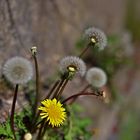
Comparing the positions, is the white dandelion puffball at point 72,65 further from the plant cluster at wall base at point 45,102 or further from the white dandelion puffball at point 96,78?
the white dandelion puffball at point 96,78

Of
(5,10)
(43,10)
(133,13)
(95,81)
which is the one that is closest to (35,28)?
(43,10)

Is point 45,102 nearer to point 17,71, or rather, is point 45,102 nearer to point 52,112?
point 52,112

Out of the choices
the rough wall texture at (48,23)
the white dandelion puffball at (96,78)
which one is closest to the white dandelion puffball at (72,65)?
the white dandelion puffball at (96,78)

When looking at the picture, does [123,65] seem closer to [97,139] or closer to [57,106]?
[97,139]

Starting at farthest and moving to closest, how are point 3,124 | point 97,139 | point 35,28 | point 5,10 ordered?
point 97,139 < point 35,28 < point 5,10 < point 3,124

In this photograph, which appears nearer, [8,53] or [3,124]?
[3,124]
